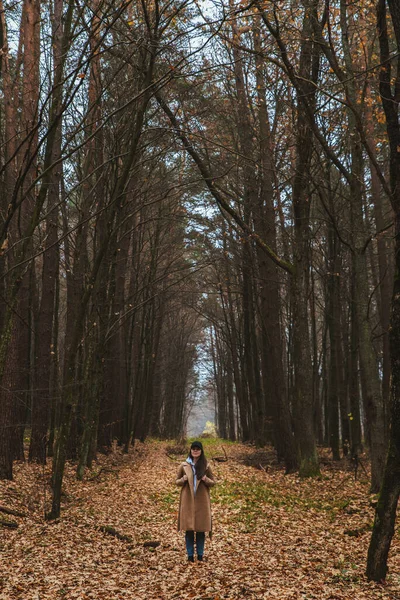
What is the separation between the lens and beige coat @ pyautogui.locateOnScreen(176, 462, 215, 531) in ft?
22.3

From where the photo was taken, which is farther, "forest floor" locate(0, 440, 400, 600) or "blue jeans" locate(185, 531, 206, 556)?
"blue jeans" locate(185, 531, 206, 556)

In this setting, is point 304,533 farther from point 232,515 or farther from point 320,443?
point 320,443

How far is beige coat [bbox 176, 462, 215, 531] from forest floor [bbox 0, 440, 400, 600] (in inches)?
19.2

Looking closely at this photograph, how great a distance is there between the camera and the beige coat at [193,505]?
267 inches

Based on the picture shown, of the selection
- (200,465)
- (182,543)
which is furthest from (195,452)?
(182,543)

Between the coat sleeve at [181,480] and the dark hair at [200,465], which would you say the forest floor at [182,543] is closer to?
the coat sleeve at [181,480]

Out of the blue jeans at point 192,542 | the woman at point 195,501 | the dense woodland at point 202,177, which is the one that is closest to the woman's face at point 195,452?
the woman at point 195,501

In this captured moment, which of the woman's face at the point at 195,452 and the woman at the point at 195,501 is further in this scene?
the woman's face at the point at 195,452

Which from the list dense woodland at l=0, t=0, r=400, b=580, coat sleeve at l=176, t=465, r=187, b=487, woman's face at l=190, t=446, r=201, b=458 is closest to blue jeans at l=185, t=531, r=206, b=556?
coat sleeve at l=176, t=465, r=187, b=487

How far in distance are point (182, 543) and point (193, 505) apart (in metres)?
1.63

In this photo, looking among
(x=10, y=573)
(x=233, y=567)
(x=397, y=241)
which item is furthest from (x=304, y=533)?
(x=397, y=241)

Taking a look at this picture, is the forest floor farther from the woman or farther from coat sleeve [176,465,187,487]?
coat sleeve [176,465,187,487]

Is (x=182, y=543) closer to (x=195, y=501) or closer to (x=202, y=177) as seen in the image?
(x=195, y=501)

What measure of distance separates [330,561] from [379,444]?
4.20 m
